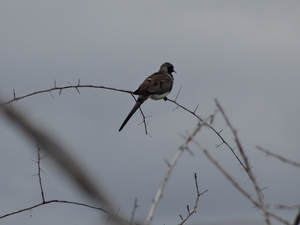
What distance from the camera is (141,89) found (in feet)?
40.5

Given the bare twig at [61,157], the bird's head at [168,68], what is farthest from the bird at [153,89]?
the bare twig at [61,157]

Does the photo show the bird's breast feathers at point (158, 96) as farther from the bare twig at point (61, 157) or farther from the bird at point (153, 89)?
the bare twig at point (61, 157)

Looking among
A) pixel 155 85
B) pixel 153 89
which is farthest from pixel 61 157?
pixel 155 85

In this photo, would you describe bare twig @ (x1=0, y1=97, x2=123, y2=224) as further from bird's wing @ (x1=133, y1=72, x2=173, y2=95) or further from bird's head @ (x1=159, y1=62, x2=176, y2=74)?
bird's head @ (x1=159, y1=62, x2=176, y2=74)

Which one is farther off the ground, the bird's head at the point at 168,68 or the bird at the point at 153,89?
the bird's head at the point at 168,68

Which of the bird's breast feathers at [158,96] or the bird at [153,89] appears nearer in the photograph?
the bird at [153,89]

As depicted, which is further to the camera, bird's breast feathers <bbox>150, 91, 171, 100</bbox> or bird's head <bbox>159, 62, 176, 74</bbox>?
bird's head <bbox>159, 62, 176, 74</bbox>

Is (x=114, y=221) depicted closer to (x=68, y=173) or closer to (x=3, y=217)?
(x=68, y=173)

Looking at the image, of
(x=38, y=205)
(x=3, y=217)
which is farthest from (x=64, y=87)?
(x=3, y=217)

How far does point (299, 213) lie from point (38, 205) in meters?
2.84

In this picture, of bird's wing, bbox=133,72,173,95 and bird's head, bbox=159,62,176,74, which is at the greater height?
bird's head, bbox=159,62,176,74

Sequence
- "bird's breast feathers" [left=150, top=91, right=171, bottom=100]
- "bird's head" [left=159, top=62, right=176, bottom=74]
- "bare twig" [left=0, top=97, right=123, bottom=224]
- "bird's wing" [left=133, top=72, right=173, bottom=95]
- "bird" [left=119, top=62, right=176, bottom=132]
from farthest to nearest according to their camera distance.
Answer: "bird's head" [left=159, top=62, right=176, bottom=74]
"bird's breast feathers" [left=150, top=91, right=171, bottom=100]
"bird's wing" [left=133, top=72, right=173, bottom=95]
"bird" [left=119, top=62, right=176, bottom=132]
"bare twig" [left=0, top=97, right=123, bottom=224]

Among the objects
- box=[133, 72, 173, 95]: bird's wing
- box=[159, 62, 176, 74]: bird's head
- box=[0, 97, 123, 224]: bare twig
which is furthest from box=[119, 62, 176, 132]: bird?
box=[0, 97, 123, 224]: bare twig

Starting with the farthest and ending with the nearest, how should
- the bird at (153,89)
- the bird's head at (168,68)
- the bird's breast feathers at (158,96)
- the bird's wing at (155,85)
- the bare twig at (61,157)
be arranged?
the bird's head at (168,68)
the bird's breast feathers at (158,96)
the bird's wing at (155,85)
the bird at (153,89)
the bare twig at (61,157)
